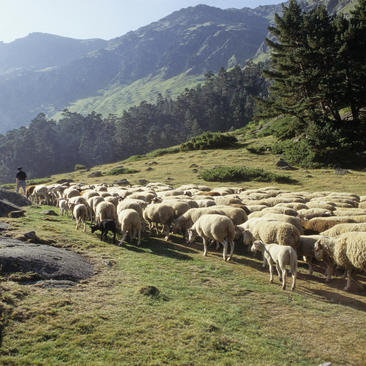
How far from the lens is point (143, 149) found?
111625mm

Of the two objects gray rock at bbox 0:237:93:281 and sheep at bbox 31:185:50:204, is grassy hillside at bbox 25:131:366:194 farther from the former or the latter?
gray rock at bbox 0:237:93:281

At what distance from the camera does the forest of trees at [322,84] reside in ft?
113

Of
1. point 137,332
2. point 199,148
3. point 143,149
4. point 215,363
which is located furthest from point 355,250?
point 143,149

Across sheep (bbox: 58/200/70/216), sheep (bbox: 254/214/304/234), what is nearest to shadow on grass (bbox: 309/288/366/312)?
sheep (bbox: 254/214/304/234)

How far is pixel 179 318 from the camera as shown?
633cm

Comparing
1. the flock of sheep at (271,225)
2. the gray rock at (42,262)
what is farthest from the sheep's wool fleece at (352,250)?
the gray rock at (42,262)

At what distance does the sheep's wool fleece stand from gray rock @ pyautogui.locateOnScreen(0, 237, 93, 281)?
7549 mm

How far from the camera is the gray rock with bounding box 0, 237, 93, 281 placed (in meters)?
→ 7.55

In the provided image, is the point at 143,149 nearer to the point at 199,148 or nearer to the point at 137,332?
the point at 199,148

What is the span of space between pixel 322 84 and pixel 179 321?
122 feet

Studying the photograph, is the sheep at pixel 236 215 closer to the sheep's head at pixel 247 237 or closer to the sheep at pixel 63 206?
the sheep's head at pixel 247 237

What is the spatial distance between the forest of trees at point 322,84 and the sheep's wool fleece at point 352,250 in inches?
1084

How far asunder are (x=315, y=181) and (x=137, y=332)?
88.0 feet

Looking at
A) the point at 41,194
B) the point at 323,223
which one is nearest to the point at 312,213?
the point at 323,223
